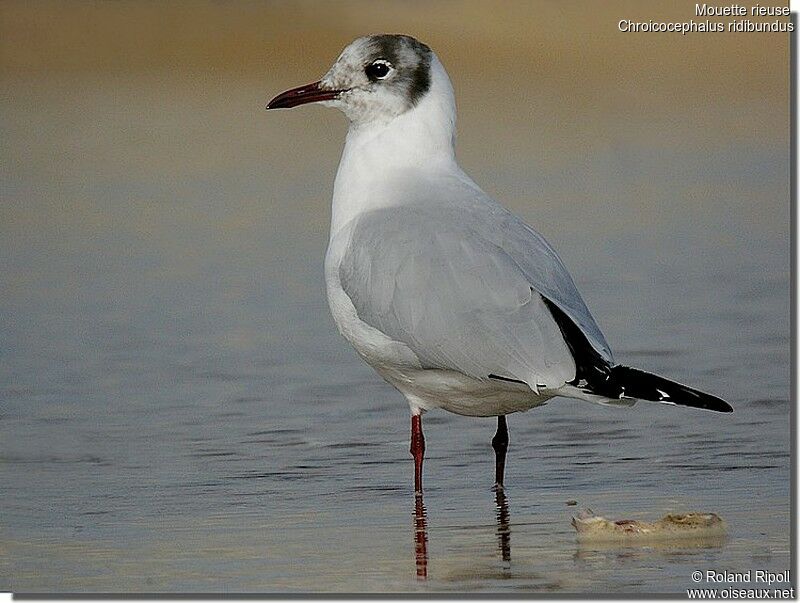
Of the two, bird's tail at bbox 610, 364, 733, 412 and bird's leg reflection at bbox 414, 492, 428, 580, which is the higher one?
bird's tail at bbox 610, 364, 733, 412

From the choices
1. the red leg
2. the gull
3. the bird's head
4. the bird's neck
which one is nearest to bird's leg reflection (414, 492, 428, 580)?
the red leg

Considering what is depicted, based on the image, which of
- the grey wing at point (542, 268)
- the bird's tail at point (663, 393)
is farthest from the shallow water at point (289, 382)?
the grey wing at point (542, 268)

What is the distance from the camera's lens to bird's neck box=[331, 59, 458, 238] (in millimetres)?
5582

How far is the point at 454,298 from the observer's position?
4980mm

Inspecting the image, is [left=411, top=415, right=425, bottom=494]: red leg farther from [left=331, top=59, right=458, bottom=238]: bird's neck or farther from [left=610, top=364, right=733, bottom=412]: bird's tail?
[left=610, top=364, right=733, bottom=412]: bird's tail

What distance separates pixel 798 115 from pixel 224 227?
16.4ft

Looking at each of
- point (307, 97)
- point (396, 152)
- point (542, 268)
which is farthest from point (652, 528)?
point (307, 97)

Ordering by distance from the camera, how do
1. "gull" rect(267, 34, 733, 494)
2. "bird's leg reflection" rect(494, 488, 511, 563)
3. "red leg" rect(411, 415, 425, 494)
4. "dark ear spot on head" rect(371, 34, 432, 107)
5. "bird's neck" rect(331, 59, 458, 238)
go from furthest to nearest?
"dark ear spot on head" rect(371, 34, 432, 107) → "bird's neck" rect(331, 59, 458, 238) → "red leg" rect(411, 415, 425, 494) → "gull" rect(267, 34, 733, 494) → "bird's leg reflection" rect(494, 488, 511, 563)

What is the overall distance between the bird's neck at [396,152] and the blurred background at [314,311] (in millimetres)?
902

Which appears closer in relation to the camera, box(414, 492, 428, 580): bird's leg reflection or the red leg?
box(414, 492, 428, 580): bird's leg reflection

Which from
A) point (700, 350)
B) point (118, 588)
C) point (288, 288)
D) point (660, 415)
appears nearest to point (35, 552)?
point (118, 588)

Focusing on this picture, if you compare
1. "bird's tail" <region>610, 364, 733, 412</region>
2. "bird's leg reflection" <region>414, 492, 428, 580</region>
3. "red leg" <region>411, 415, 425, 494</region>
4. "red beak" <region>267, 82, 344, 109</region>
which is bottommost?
"bird's leg reflection" <region>414, 492, 428, 580</region>

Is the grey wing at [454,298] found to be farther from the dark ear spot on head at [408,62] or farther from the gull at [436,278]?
the dark ear spot on head at [408,62]

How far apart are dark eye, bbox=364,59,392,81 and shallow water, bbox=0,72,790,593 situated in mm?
1298
